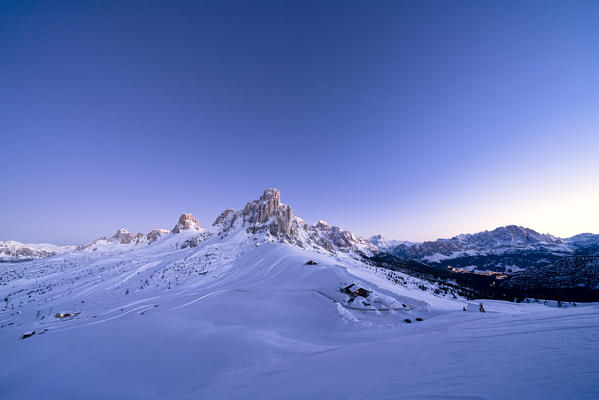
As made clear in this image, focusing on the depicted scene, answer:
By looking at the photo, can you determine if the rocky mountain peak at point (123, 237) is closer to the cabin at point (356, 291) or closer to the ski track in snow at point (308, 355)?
the ski track in snow at point (308, 355)

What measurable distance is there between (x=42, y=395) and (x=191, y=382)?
4070 millimetres

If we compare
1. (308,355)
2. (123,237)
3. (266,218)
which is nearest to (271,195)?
(266,218)

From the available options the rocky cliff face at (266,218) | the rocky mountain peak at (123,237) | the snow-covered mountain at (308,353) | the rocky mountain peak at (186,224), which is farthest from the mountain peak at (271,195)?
the rocky mountain peak at (123,237)

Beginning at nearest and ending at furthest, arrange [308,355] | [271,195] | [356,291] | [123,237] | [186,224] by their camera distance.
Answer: [308,355] → [356,291] → [271,195] → [186,224] → [123,237]

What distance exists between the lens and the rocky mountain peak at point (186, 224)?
113588mm

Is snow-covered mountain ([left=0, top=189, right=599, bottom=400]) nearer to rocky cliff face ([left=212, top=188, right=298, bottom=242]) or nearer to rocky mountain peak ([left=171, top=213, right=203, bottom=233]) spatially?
rocky cliff face ([left=212, top=188, right=298, bottom=242])

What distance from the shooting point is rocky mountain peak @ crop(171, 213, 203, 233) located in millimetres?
113588

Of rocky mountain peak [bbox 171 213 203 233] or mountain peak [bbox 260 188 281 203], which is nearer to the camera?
mountain peak [bbox 260 188 281 203]

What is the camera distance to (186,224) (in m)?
115

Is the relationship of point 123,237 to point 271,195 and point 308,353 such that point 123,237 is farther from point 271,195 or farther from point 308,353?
point 308,353

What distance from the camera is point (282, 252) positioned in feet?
115

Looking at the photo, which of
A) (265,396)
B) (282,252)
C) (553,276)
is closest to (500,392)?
(265,396)

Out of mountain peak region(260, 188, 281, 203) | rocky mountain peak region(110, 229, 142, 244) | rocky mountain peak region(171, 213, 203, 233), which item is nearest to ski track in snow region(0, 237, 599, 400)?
mountain peak region(260, 188, 281, 203)

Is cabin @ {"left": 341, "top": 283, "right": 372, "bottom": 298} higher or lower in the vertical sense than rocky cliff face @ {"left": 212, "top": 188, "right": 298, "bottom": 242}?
lower
